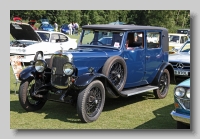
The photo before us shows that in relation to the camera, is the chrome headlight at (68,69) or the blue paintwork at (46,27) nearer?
the chrome headlight at (68,69)

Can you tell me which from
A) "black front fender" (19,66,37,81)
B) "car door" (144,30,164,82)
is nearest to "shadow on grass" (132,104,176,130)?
"car door" (144,30,164,82)

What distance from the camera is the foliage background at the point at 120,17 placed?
19.2 m

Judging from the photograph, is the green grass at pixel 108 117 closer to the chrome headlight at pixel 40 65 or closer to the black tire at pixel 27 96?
the black tire at pixel 27 96

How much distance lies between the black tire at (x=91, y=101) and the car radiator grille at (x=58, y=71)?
0.53m

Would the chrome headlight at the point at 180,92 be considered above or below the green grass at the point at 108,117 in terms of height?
above

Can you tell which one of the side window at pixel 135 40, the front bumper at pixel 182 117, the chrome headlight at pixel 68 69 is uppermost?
the side window at pixel 135 40

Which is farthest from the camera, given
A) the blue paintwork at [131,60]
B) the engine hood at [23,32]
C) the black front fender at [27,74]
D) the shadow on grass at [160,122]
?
the engine hood at [23,32]

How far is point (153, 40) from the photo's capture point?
777cm

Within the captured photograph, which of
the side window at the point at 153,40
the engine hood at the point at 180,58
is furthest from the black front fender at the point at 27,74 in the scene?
the engine hood at the point at 180,58

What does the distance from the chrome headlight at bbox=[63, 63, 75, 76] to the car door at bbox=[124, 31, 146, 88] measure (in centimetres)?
152

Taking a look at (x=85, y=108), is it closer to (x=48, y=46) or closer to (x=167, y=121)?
(x=167, y=121)

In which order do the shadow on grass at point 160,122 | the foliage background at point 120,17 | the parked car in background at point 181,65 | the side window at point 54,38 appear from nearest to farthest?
the shadow on grass at point 160,122 < the parked car in background at point 181,65 < the side window at point 54,38 < the foliage background at point 120,17

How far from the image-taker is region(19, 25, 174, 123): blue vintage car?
18.8ft

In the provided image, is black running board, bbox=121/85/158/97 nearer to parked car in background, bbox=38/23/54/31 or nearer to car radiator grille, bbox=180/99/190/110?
car radiator grille, bbox=180/99/190/110
